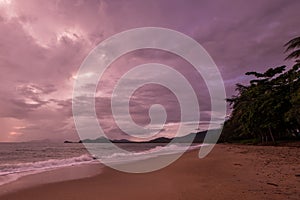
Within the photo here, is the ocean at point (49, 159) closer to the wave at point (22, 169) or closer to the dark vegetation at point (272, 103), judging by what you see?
the wave at point (22, 169)

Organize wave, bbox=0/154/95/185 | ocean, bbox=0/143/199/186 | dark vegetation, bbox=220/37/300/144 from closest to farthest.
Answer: wave, bbox=0/154/95/185 < ocean, bbox=0/143/199/186 < dark vegetation, bbox=220/37/300/144

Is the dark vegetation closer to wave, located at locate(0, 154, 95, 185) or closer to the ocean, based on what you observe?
the ocean

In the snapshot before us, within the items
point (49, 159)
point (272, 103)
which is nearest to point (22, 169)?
point (49, 159)

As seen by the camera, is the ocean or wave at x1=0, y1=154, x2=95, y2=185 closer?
wave at x1=0, y1=154, x2=95, y2=185

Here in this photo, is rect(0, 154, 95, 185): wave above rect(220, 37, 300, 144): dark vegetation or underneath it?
underneath

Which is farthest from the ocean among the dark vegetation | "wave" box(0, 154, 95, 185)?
the dark vegetation

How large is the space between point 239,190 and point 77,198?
4860 mm

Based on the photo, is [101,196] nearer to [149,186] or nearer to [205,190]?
[149,186]

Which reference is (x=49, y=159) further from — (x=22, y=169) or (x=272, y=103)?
(x=272, y=103)

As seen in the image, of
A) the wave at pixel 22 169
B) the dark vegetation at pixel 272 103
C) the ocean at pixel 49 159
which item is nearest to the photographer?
the wave at pixel 22 169

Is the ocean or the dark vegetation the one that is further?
the dark vegetation

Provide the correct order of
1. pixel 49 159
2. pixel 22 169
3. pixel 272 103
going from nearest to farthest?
pixel 22 169
pixel 49 159
pixel 272 103

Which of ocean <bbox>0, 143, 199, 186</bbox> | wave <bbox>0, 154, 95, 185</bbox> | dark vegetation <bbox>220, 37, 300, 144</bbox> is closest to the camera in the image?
wave <bbox>0, 154, 95, 185</bbox>

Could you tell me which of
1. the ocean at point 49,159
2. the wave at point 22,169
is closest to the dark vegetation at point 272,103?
the ocean at point 49,159
